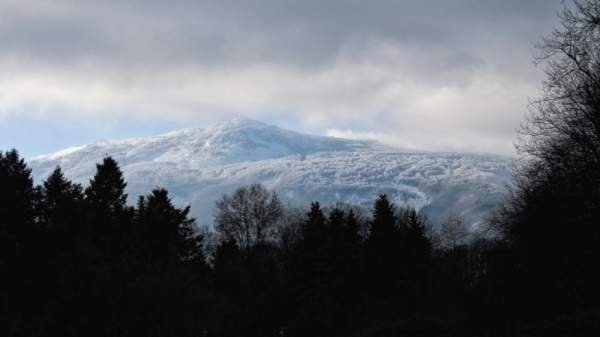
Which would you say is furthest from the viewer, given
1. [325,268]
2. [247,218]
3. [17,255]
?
[247,218]

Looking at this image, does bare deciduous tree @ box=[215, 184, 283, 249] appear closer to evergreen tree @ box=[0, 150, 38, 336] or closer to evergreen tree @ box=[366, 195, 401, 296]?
evergreen tree @ box=[366, 195, 401, 296]

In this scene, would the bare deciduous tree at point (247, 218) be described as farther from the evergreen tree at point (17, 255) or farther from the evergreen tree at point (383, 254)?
the evergreen tree at point (17, 255)

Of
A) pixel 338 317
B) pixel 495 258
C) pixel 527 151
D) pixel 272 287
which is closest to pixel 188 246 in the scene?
pixel 272 287

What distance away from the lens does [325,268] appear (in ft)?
141

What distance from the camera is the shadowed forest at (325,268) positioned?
1923 cm

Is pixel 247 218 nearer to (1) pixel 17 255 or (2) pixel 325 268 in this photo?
(2) pixel 325 268

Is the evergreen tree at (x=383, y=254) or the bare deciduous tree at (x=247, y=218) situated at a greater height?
the bare deciduous tree at (x=247, y=218)

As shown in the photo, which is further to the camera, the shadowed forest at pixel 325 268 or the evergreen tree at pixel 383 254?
the evergreen tree at pixel 383 254

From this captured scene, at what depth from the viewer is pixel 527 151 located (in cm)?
2141

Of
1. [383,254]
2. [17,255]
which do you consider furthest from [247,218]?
[17,255]

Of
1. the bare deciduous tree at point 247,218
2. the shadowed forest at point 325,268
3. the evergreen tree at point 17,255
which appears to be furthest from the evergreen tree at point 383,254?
the bare deciduous tree at point 247,218

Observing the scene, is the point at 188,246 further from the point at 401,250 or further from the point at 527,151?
the point at 527,151

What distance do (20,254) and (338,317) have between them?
18436mm

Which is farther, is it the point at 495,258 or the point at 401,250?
the point at 401,250
